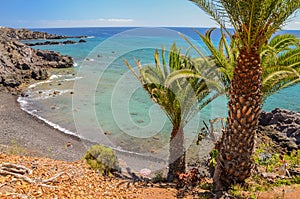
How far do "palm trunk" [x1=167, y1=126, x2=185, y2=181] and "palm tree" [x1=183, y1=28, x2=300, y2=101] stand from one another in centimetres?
214

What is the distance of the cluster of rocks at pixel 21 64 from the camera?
27766mm

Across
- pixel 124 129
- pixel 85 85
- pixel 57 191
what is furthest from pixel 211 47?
pixel 85 85

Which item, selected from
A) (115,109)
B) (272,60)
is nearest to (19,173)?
(272,60)

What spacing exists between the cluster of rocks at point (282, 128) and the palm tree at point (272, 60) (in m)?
8.36

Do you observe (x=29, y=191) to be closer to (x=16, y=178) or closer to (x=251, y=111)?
(x=16, y=178)

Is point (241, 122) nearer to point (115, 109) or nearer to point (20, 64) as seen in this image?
point (115, 109)

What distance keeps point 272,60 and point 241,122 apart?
258cm

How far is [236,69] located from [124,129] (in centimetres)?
1293

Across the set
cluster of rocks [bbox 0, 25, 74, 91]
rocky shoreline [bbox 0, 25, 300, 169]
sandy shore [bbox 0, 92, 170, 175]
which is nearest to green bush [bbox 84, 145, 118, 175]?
sandy shore [bbox 0, 92, 170, 175]

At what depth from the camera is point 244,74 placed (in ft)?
19.1

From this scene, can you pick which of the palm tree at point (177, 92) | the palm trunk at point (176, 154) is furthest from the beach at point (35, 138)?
the palm tree at point (177, 92)

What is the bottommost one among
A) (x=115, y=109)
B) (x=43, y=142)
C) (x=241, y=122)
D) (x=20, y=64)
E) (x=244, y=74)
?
(x=43, y=142)

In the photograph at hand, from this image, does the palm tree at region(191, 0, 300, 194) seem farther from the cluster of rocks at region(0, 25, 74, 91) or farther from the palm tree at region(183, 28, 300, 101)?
the cluster of rocks at region(0, 25, 74, 91)

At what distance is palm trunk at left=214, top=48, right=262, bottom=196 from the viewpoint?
5.80 meters
